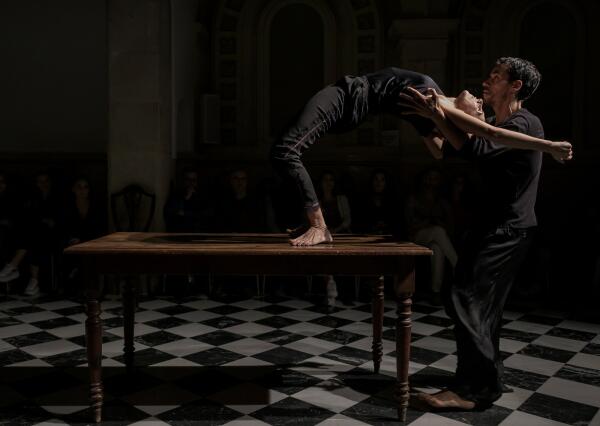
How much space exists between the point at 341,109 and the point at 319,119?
0.12 m

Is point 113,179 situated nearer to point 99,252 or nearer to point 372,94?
point 99,252

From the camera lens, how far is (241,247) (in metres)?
2.64

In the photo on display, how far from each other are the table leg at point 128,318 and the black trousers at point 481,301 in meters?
1.68

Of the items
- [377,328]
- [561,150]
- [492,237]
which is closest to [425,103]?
[561,150]

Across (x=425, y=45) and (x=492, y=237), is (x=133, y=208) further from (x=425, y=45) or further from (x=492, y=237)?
(x=492, y=237)

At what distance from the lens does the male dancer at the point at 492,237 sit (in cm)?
263

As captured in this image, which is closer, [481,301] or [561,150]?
[561,150]

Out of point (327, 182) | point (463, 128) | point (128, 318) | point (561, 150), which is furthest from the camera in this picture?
point (327, 182)

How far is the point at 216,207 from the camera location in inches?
229

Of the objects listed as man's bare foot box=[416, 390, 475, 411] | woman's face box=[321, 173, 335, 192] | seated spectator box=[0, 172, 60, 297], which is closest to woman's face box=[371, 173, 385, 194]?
woman's face box=[321, 173, 335, 192]

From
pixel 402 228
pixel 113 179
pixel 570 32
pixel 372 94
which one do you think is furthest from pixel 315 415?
pixel 570 32

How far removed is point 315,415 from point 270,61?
5355 millimetres

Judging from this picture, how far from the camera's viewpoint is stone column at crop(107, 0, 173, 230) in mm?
5488

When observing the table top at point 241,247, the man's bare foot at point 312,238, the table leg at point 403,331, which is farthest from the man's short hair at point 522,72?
the man's bare foot at point 312,238
